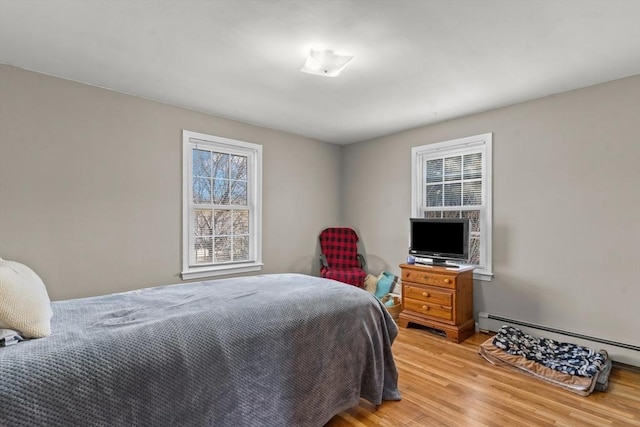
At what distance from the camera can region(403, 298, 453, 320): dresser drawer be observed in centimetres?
339

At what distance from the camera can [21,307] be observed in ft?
4.15

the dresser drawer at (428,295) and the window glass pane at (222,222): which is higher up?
the window glass pane at (222,222)

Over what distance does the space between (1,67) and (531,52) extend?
4.09m

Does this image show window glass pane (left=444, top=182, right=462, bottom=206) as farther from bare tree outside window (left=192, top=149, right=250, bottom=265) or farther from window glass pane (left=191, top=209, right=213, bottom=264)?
window glass pane (left=191, top=209, right=213, bottom=264)

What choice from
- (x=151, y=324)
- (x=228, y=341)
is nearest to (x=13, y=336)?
(x=151, y=324)

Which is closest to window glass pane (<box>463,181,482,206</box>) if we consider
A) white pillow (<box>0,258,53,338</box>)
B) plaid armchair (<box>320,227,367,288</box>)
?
plaid armchair (<box>320,227,367,288</box>)

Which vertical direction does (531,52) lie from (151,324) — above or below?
above

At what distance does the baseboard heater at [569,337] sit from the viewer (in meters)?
2.71

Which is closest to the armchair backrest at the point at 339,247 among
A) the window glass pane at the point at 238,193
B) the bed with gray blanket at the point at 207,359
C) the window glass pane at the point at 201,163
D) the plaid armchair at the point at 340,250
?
the plaid armchair at the point at 340,250

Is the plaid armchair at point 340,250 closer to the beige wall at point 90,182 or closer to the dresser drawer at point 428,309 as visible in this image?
the dresser drawer at point 428,309

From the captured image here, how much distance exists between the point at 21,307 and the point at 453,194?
3.97 m

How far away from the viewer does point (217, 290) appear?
2047 mm

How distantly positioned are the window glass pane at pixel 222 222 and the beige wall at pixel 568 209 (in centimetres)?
292

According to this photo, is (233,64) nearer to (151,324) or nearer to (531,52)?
(151,324)
